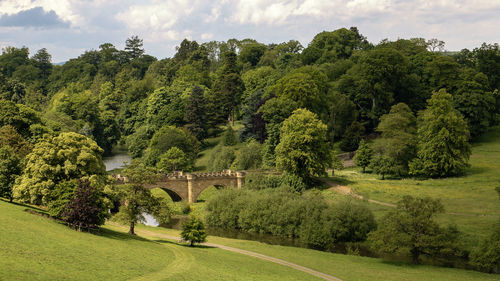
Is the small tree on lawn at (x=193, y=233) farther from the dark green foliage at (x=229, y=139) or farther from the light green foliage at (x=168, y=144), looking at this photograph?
the dark green foliage at (x=229, y=139)

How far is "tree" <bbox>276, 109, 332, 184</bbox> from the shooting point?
77.8 metres

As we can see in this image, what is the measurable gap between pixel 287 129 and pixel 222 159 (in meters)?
20.5

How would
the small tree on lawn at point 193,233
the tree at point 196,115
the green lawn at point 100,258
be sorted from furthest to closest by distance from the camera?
the tree at point 196,115 → the small tree on lawn at point 193,233 → the green lawn at point 100,258

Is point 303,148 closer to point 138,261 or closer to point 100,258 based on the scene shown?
point 138,261

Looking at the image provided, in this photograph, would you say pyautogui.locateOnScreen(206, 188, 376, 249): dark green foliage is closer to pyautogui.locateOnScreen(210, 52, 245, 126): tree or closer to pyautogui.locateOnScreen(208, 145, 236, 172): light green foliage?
pyautogui.locateOnScreen(208, 145, 236, 172): light green foliage

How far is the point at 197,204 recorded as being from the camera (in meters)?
82.2

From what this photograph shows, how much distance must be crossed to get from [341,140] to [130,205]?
5636cm

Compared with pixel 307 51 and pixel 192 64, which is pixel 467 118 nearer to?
pixel 307 51

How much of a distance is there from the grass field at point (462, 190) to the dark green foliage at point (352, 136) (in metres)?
9.56

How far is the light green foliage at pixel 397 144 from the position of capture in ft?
268

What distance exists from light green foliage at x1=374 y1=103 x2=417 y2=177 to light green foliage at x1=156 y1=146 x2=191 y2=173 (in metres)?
35.1

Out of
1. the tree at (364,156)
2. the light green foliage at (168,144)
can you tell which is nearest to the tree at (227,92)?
the light green foliage at (168,144)

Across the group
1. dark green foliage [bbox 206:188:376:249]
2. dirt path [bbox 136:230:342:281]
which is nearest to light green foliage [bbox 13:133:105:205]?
dirt path [bbox 136:230:342:281]

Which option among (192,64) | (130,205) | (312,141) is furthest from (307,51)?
(130,205)
